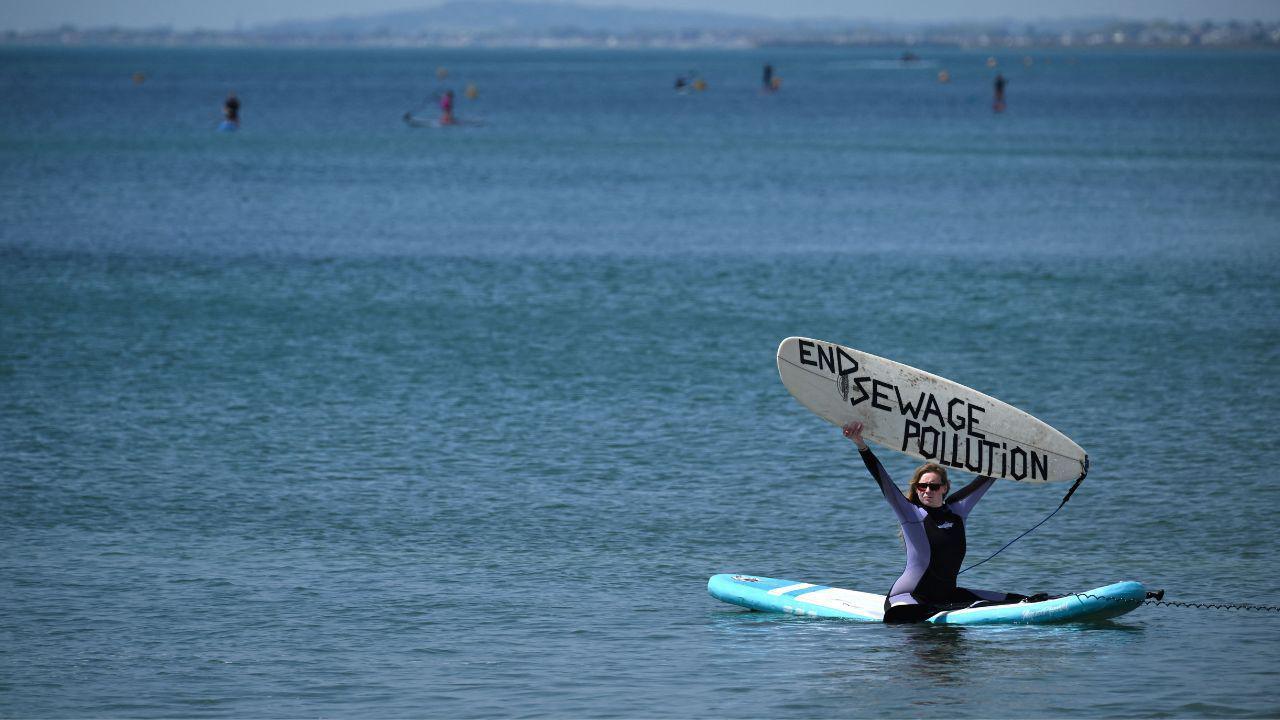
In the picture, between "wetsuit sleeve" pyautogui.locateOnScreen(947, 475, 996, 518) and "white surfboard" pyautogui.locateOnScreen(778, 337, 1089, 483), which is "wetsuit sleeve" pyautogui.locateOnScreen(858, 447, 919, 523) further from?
"white surfboard" pyautogui.locateOnScreen(778, 337, 1089, 483)

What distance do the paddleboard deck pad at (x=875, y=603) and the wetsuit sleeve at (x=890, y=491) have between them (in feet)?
3.73

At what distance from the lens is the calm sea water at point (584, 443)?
1369 cm

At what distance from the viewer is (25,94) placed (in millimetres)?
144375

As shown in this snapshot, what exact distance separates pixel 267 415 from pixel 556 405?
4503 millimetres

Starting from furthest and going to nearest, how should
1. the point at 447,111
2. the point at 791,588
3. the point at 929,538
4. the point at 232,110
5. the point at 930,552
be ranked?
the point at 447,111, the point at 232,110, the point at 791,588, the point at 930,552, the point at 929,538

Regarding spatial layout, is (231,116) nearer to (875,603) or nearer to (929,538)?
(875,603)

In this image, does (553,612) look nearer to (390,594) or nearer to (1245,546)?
(390,594)

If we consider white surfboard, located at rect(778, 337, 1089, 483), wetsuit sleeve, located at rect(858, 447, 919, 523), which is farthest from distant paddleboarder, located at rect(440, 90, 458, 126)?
wetsuit sleeve, located at rect(858, 447, 919, 523)

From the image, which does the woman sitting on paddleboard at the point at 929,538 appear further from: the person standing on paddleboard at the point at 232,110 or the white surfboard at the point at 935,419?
the person standing on paddleboard at the point at 232,110

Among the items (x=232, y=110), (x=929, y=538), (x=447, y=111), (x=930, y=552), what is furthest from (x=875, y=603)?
(x=447, y=111)

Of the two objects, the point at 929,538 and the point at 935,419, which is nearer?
the point at 929,538

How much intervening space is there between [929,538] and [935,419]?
1.41 metres

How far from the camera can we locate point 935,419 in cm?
1480

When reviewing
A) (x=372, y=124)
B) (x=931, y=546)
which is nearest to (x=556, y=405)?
(x=931, y=546)
